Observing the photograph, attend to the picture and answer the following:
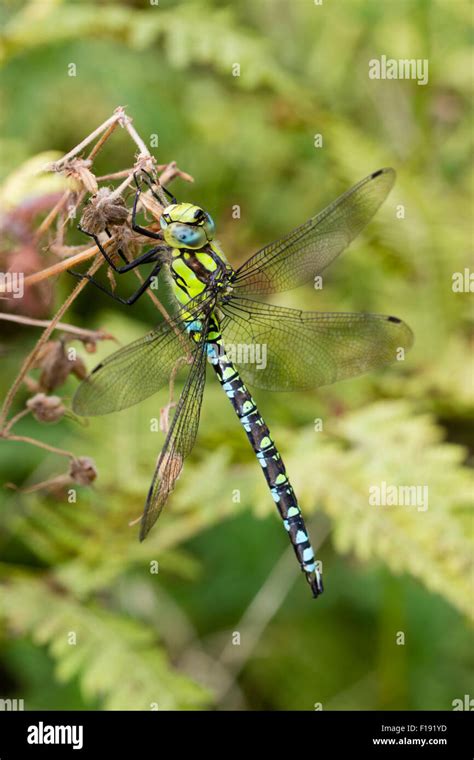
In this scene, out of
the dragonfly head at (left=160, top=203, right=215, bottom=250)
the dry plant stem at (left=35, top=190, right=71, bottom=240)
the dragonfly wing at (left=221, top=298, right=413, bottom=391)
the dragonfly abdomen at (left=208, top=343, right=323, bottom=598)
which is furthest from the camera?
the dragonfly wing at (left=221, top=298, right=413, bottom=391)

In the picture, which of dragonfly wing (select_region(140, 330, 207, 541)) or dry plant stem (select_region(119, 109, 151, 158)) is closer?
dry plant stem (select_region(119, 109, 151, 158))

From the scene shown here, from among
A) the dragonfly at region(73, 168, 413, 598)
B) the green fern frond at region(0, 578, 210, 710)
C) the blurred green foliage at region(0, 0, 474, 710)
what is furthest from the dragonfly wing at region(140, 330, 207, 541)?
the green fern frond at region(0, 578, 210, 710)

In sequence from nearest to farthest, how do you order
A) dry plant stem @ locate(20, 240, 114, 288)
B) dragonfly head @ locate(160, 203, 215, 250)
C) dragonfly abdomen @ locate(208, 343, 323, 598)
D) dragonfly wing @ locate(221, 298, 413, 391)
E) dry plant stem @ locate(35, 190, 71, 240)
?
1. dry plant stem @ locate(20, 240, 114, 288)
2. dry plant stem @ locate(35, 190, 71, 240)
3. dragonfly head @ locate(160, 203, 215, 250)
4. dragonfly abdomen @ locate(208, 343, 323, 598)
5. dragonfly wing @ locate(221, 298, 413, 391)

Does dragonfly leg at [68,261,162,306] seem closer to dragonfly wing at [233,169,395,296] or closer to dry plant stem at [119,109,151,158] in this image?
dry plant stem at [119,109,151,158]

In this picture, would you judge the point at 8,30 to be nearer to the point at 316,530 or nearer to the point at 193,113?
the point at 193,113

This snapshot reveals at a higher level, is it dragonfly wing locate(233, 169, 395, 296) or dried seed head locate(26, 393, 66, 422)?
dragonfly wing locate(233, 169, 395, 296)

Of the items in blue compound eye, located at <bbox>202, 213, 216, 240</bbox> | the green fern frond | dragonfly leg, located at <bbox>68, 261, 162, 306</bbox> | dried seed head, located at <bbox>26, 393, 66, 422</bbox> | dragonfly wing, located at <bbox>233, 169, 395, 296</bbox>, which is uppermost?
dragonfly wing, located at <bbox>233, 169, 395, 296</bbox>

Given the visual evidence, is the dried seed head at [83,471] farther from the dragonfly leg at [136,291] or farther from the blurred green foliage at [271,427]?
the blurred green foliage at [271,427]

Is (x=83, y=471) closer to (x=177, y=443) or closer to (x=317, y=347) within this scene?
(x=177, y=443)
